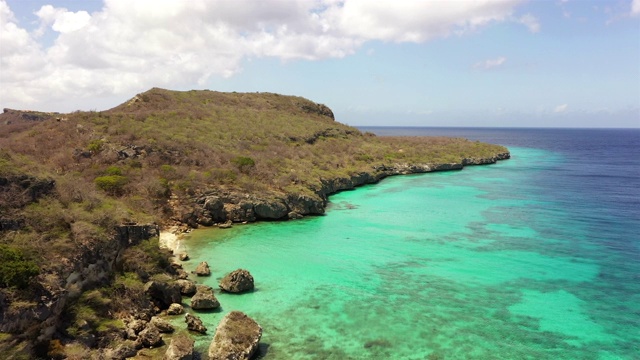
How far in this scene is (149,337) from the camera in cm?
1842

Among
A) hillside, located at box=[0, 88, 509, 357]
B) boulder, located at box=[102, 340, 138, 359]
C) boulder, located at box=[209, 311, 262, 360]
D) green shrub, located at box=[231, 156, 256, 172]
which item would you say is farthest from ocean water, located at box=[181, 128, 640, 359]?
green shrub, located at box=[231, 156, 256, 172]

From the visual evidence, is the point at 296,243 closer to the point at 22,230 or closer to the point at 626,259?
the point at 22,230

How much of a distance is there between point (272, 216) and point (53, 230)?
79.8ft

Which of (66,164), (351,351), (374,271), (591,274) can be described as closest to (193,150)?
(66,164)

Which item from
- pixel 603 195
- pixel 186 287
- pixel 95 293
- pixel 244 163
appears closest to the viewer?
pixel 95 293

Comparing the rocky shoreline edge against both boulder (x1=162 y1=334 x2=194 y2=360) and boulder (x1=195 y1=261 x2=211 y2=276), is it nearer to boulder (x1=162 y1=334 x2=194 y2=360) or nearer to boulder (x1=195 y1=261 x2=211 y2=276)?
boulder (x1=195 y1=261 x2=211 y2=276)

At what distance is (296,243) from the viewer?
35750 mm

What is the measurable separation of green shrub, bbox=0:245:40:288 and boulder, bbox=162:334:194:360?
21.1 ft

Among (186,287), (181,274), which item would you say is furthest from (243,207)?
(186,287)

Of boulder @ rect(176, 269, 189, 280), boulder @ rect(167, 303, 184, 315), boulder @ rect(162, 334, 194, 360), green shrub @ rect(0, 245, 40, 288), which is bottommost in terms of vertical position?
boulder @ rect(167, 303, 184, 315)

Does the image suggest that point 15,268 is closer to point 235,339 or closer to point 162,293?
point 162,293

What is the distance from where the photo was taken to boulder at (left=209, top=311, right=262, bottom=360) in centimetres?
1712

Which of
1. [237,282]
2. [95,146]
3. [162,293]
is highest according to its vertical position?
[95,146]

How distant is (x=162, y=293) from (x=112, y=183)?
19.4 meters
